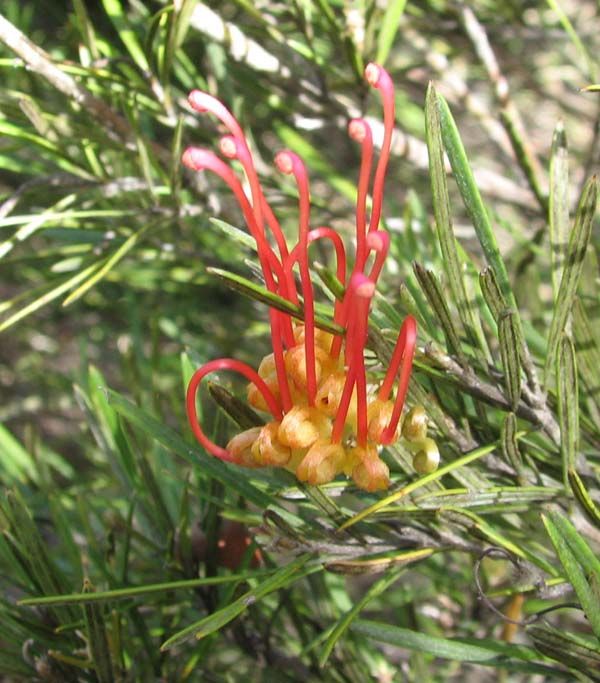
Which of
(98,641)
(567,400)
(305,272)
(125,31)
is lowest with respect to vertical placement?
(98,641)

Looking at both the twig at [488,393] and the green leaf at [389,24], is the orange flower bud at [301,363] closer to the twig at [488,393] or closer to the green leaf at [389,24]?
the twig at [488,393]

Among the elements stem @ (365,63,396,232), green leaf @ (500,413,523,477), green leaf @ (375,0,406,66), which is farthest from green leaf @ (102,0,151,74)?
green leaf @ (500,413,523,477)

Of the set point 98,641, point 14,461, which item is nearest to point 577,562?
point 98,641

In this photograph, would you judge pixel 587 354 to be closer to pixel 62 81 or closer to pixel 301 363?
pixel 301 363

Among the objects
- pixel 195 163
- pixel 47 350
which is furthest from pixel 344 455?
pixel 47 350

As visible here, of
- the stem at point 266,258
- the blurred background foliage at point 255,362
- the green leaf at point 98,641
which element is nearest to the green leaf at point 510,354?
the blurred background foliage at point 255,362
